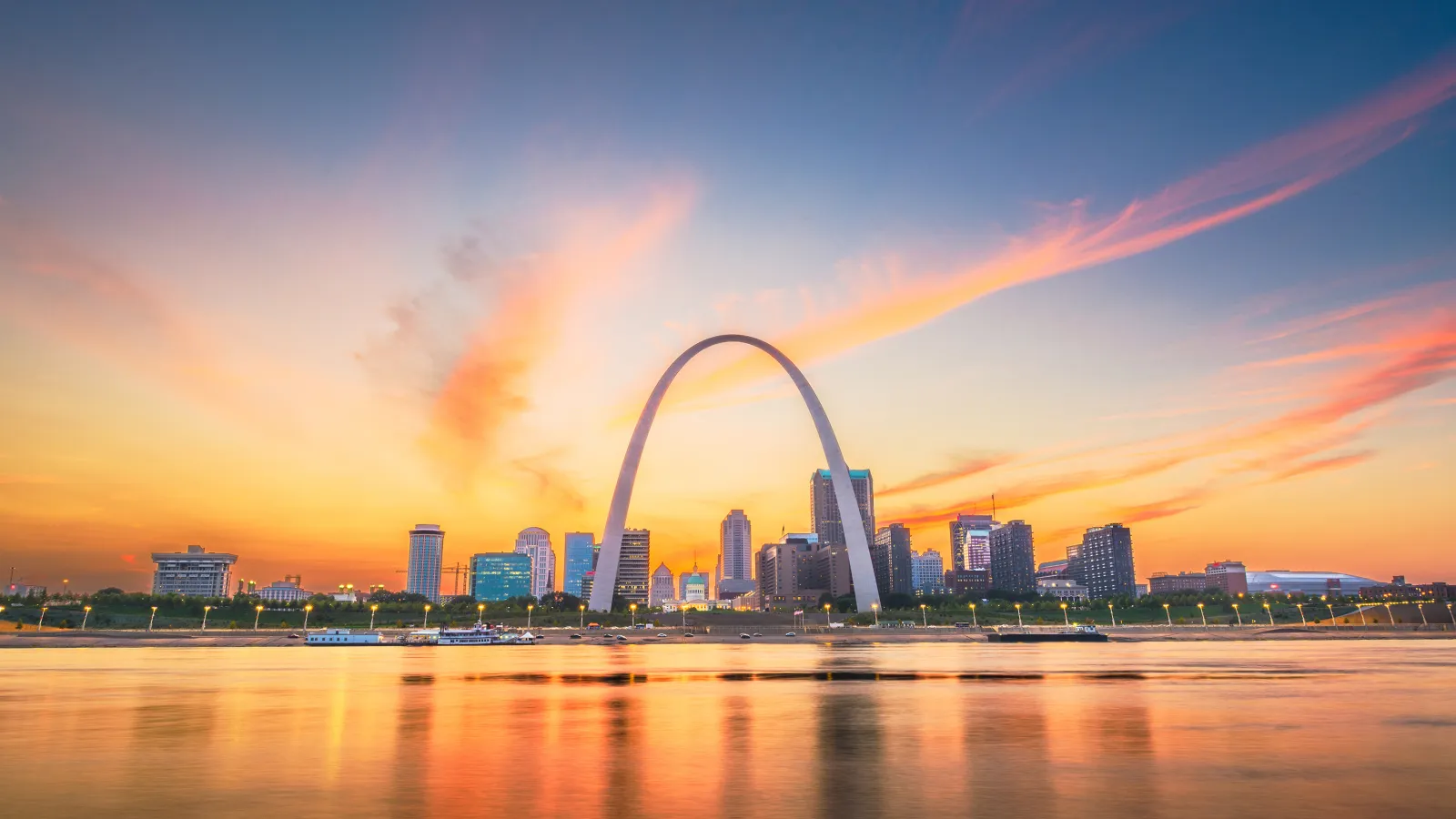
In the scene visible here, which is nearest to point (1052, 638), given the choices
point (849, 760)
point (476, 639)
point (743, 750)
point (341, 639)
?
point (476, 639)

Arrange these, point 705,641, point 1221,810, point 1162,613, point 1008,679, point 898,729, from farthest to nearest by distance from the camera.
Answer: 1. point 1162,613
2. point 705,641
3. point 1008,679
4. point 898,729
5. point 1221,810

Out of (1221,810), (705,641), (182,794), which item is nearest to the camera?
(1221,810)

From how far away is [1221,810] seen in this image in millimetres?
8547

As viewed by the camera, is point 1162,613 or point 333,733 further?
point 1162,613

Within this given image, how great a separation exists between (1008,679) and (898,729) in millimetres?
14873

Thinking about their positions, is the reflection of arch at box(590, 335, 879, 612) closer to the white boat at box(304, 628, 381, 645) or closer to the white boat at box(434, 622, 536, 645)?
the white boat at box(434, 622, 536, 645)

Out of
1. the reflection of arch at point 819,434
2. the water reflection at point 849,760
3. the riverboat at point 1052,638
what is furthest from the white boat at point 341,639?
the water reflection at point 849,760

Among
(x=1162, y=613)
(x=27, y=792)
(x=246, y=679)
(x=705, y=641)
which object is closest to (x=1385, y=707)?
(x=27, y=792)

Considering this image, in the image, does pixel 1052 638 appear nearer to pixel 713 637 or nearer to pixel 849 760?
pixel 713 637

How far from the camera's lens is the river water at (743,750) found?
362 inches

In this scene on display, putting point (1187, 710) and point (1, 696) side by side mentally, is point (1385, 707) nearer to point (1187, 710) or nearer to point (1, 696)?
point (1187, 710)

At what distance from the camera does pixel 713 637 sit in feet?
316

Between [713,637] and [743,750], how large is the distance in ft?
281

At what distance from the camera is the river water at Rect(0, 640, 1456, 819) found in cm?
919
